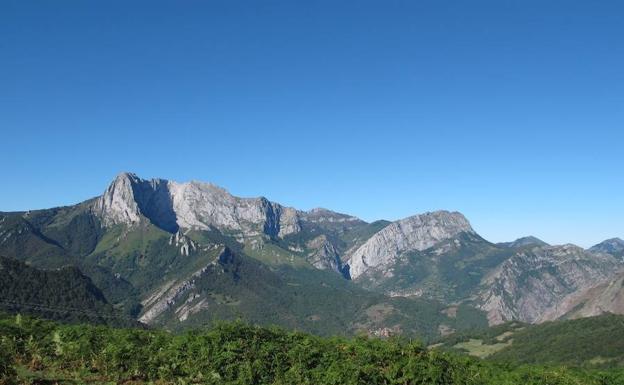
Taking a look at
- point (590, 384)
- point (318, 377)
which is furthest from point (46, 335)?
point (590, 384)

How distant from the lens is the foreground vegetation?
25562 mm

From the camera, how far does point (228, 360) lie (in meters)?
26.8

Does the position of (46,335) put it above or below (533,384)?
above

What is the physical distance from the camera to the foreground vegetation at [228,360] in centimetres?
2556

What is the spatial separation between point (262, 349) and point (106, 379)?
8.26 meters

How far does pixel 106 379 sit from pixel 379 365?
14.7m

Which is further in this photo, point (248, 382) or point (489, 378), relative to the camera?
point (489, 378)

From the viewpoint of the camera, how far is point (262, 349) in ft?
92.0

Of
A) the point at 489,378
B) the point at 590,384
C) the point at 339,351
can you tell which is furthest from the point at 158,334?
the point at 590,384

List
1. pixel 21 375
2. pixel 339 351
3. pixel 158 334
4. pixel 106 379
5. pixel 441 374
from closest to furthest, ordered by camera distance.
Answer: pixel 21 375 → pixel 106 379 → pixel 441 374 → pixel 339 351 → pixel 158 334

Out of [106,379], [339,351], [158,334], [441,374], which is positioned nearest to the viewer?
[106,379]

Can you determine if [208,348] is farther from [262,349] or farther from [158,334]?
[158,334]

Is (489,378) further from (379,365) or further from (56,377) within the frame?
(56,377)

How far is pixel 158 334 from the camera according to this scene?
32750 mm
